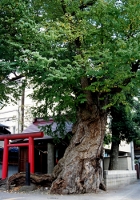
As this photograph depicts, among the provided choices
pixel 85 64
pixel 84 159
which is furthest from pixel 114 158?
pixel 85 64

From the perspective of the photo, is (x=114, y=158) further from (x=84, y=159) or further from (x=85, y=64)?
(x=85, y=64)

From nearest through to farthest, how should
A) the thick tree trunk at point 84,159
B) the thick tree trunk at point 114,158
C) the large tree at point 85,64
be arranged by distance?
the large tree at point 85,64 < the thick tree trunk at point 84,159 < the thick tree trunk at point 114,158

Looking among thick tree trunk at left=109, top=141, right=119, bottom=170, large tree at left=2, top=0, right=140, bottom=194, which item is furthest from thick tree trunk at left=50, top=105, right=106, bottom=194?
thick tree trunk at left=109, top=141, right=119, bottom=170

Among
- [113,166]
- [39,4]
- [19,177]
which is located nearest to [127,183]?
[113,166]

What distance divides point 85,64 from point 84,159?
465 centimetres

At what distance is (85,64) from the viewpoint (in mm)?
10273

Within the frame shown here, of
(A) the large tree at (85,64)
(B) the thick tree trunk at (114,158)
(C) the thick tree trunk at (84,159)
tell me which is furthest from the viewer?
(B) the thick tree trunk at (114,158)

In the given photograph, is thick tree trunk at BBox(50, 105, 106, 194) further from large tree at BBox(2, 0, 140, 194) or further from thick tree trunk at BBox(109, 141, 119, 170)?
thick tree trunk at BBox(109, 141, 119, 170)

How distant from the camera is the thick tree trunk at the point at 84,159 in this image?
11.4 metres

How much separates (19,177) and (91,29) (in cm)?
859

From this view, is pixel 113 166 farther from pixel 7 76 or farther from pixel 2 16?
pixel 2 16

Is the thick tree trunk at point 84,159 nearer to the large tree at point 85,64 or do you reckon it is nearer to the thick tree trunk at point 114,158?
the large tree at point 85,64

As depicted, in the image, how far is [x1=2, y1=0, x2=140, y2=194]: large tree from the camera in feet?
32.5

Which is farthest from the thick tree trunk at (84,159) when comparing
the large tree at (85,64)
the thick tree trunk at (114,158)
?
the thick tree trunk at (114,158)
